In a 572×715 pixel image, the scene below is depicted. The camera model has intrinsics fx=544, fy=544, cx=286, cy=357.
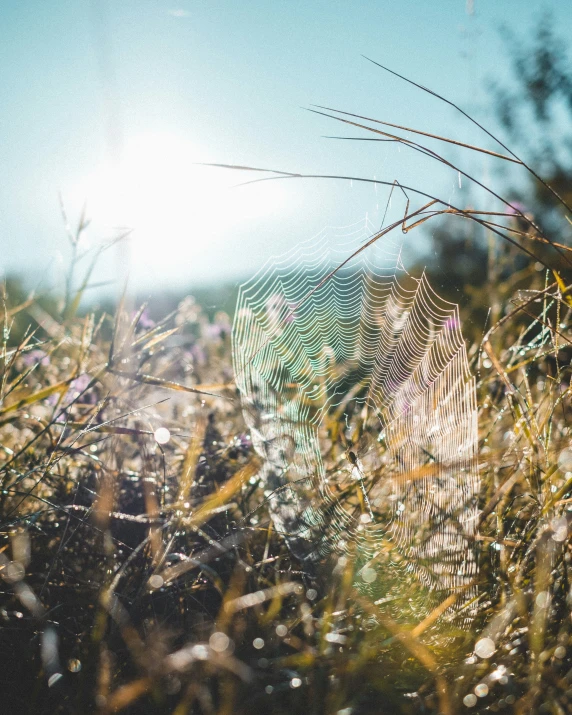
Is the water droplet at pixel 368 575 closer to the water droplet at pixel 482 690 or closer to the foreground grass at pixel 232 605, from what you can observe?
the foreground grass at pixel 232 605

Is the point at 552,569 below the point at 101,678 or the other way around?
the other way around

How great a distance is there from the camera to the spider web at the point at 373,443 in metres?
1.29

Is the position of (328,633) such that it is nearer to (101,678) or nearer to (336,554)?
(336,554)

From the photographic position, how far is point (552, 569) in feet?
3.18

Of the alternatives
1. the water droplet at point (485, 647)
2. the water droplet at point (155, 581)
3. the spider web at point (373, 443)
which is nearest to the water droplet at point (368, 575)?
the spider web at point (373, 443)

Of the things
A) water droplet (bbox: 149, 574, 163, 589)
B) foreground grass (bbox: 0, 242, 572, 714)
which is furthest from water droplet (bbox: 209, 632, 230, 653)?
water droplet (bbox: 149, 574, 163, 589)

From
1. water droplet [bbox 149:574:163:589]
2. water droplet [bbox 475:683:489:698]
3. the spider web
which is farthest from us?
the spider web

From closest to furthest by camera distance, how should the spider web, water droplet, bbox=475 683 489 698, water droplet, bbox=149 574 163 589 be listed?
water droplet, bbox=475 683 489 698
water droplet, bbox=149 574 163 589
the spider web

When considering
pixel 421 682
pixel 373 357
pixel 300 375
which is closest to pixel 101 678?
pixel 421 682

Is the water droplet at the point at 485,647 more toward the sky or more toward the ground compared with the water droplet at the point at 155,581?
more toward the ground

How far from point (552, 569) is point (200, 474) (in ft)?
2.93

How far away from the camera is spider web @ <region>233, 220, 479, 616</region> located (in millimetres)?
1289

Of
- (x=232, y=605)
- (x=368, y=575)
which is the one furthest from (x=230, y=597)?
(x=368, y=575)

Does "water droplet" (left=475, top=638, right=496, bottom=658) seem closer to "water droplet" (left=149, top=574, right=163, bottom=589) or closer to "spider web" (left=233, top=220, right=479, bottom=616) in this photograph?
"spider web" (left=233, top=220, right=479, bottom=616)
